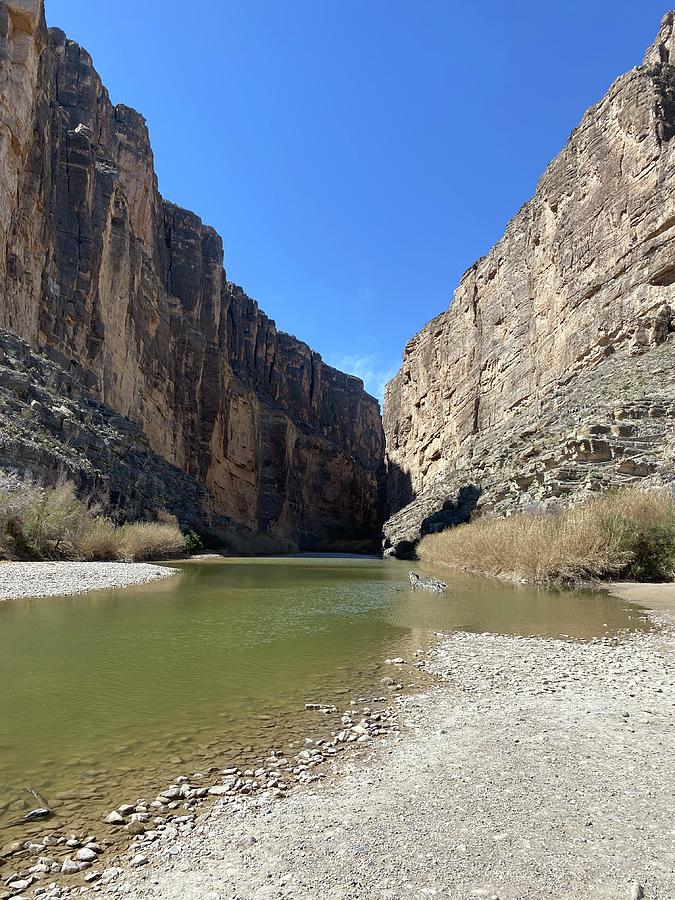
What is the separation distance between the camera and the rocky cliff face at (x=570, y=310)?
23341mm

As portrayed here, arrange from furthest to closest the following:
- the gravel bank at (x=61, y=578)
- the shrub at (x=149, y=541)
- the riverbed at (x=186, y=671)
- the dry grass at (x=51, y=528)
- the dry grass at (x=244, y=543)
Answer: the dry grass at (x=244, y=543)
the shrub at (x=149, y=541)
the dry grass at (x=51, y=528)
the gravel bank at (x=61, y=578)
the riverbed at (x=186, y=671)

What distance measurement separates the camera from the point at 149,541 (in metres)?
25.9

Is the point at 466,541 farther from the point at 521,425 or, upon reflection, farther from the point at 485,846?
the point at 485,846

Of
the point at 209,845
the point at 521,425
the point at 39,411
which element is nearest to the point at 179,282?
the point at 39,411

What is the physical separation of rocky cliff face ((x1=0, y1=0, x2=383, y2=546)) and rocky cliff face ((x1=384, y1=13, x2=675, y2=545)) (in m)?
22.6

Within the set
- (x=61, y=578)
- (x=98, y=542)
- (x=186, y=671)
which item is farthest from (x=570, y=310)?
(x=186, y=671)

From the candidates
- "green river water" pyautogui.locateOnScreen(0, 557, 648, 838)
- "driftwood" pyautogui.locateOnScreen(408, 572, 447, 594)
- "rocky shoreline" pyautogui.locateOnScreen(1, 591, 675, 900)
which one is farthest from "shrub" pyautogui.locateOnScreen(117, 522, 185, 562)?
"rocky shoreline" pyautogui.locateOnScreen(1, 591, 675, 900)

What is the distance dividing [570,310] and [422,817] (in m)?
32.9

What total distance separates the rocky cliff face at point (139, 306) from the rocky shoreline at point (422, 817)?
30461mm

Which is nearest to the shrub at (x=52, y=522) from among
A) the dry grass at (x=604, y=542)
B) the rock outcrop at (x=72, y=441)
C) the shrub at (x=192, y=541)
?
the rock outcrop at (x=72, y=441)

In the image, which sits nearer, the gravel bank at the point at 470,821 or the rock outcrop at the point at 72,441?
the gravel bank at the point at 470,821

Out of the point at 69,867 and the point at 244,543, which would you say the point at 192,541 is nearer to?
the point at 244,543

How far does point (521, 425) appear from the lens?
30516 millimetres

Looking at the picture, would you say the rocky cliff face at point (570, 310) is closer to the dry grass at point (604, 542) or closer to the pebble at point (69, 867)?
the dry grass at point (604, 542)
